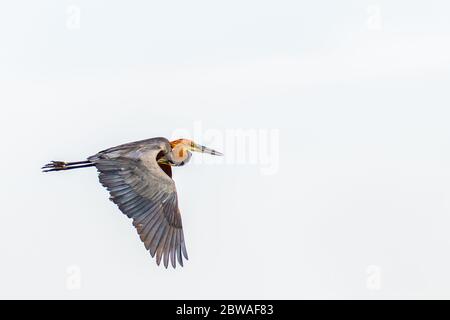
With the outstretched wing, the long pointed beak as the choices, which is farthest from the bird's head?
the outstretched wing

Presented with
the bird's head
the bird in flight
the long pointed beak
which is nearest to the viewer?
the bird in flight

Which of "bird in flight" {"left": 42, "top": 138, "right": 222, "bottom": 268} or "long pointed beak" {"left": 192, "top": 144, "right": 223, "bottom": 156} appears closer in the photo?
"bird in flight" {"left": 42, "top": 138, "right": 222, "bottom": 268}

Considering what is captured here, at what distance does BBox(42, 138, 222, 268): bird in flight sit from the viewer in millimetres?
30172

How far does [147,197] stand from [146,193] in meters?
0.08

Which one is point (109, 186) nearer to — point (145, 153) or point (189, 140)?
point (145, 153)

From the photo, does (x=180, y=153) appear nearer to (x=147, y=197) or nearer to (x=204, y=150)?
(x=204, y=150)

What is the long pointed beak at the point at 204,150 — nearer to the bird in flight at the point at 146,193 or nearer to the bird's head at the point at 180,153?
the bird's head at the point at 180,153

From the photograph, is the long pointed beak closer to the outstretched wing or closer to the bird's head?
the bird's head

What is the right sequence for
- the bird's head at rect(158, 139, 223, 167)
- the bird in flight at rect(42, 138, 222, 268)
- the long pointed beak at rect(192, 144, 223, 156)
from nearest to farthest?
the bird in flight at rect(42, 138, 222, 268) → the bird's head at rect(158, 139, 223, 167) → the long pointed beak at rect(192, 144, 223, 156)

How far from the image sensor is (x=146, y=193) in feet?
100

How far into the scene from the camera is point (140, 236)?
30.2 m

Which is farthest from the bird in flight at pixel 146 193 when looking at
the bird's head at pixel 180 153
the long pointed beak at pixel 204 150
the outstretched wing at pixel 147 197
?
the long pointed beak at pixel 204 150

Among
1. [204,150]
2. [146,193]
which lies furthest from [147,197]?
[204,150]
